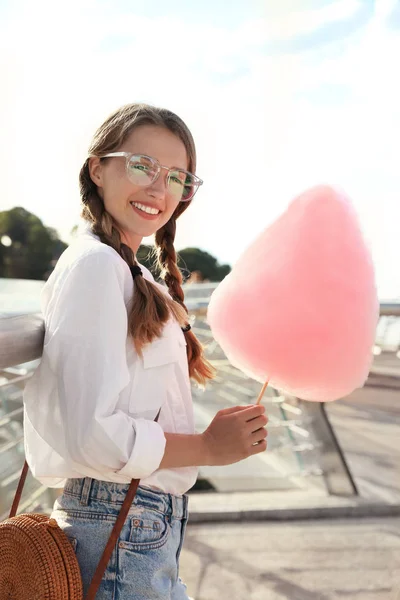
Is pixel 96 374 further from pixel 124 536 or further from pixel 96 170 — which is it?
pixel 96 170

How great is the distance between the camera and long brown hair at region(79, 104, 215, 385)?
1.04m

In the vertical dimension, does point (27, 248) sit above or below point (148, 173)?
below

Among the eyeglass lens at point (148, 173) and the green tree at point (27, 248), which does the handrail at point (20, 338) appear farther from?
the green tree at point (27, 248)

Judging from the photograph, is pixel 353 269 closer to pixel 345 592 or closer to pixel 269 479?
pixel 345 592

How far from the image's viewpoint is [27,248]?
2347 cm

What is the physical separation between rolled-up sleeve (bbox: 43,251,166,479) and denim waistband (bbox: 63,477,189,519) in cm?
9

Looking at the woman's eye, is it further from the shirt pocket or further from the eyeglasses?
the shirt pocket

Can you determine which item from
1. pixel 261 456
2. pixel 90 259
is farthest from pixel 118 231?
pixel 261 456

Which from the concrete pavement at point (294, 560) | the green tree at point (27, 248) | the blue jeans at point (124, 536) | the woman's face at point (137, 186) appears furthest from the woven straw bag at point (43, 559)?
the green tree at point (27, 248)

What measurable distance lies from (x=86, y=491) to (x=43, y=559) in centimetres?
13

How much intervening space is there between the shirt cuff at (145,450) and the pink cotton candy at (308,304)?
1.29 ft

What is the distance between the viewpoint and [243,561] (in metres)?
2.38

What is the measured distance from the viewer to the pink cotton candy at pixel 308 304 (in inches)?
50.1

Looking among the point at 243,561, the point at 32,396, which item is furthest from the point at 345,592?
the point at 32,396
